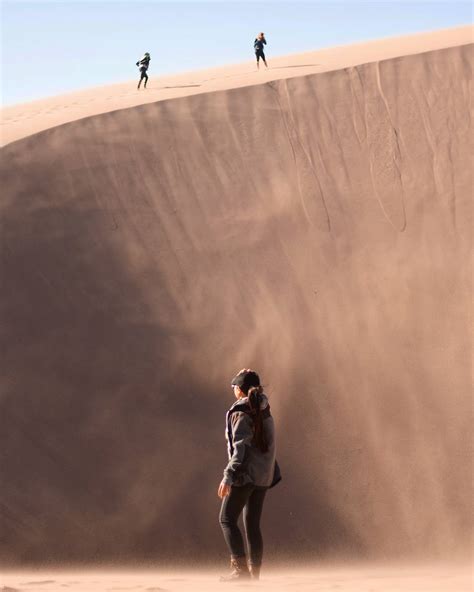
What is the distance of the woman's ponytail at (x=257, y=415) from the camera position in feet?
20.2

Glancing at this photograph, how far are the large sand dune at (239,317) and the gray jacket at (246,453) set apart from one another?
8.47ft

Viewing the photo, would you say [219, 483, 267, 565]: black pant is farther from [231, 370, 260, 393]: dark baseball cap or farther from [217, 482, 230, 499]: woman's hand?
[231, 370, 260, 393]: dark baseball cap

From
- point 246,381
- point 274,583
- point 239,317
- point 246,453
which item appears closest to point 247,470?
point 246,453

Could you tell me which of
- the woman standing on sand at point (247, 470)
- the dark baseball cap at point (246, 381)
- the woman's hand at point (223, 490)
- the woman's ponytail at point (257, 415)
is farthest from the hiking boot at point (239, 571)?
the dark baseball cap at point (246, 381)

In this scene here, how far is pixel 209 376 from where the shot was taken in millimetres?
9570

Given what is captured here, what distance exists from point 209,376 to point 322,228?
2258 mm

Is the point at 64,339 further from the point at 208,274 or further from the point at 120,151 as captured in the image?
the point at 120,151

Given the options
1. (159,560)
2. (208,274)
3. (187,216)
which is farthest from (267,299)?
(159,560)

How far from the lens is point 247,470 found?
6152 millimetres

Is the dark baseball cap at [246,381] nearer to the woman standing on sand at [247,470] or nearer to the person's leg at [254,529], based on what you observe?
the woman standing on sand at [247,470]

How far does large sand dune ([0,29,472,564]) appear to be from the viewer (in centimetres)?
877

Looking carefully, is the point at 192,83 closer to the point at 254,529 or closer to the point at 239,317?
the point at 239,317

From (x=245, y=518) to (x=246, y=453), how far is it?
41cm

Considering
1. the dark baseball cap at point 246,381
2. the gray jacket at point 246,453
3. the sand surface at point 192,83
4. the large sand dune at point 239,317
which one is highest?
the sand surface at point 192,83
